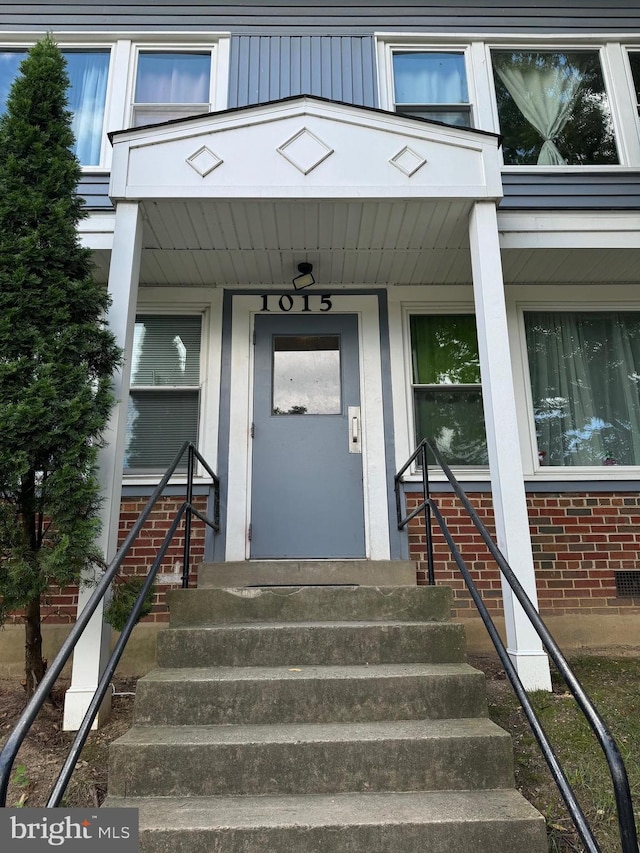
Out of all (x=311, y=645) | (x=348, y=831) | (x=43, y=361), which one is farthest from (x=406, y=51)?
(x=348, y=831)

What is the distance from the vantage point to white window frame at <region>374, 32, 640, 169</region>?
4.90 metres

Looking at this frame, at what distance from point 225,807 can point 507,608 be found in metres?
1.87

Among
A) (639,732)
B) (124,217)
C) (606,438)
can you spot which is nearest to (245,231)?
(124,217)

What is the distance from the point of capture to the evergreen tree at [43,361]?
108 inches

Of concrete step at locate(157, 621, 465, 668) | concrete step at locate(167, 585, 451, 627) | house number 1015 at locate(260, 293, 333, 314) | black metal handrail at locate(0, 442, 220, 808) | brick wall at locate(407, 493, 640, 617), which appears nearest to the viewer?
black metal handrail at locate(0, 442, 220, 808)

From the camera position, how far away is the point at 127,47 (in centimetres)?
502

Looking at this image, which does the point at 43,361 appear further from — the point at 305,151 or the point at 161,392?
the point at 305,151

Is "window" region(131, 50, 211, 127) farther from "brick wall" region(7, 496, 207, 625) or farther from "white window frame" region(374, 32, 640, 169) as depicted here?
"brick wall" region(7, 496, 207, 625)

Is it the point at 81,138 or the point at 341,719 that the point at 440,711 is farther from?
the point at 81,138

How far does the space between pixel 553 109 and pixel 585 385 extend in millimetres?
2527

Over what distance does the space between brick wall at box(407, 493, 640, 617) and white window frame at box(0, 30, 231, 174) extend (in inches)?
159

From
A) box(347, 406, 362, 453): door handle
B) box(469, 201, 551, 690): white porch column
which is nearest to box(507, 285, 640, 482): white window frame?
box(469, 201, 551, 690): white porch column

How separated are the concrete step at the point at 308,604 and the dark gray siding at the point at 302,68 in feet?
13.4

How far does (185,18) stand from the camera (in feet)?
16.6
